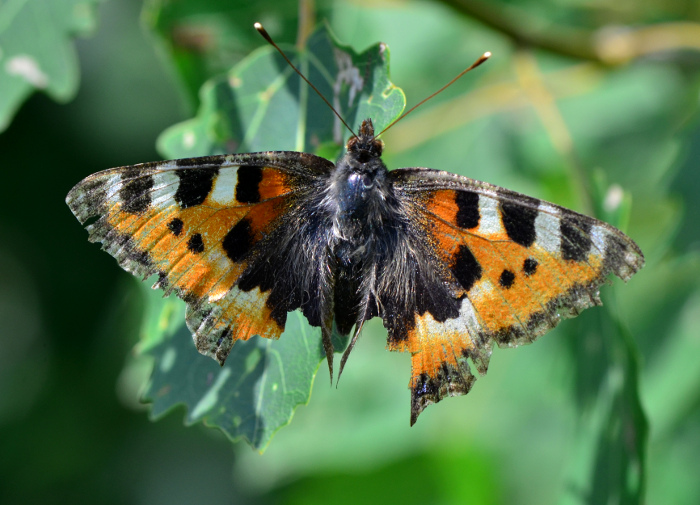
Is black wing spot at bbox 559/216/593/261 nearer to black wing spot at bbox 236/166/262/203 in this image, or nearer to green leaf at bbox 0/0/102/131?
black wing spot at bbox 236/166/262/203

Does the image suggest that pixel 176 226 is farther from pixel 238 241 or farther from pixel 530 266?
pixel 530 266

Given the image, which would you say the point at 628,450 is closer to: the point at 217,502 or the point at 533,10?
the point at 533,10

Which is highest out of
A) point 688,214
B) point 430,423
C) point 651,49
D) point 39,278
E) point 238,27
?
point 238,27

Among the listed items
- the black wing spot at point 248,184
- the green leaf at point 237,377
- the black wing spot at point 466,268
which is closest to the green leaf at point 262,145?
the green leaf at point 237,377

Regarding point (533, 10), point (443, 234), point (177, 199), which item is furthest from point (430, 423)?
point (533, 10)

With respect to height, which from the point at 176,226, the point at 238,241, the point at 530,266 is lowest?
the point at 530,266

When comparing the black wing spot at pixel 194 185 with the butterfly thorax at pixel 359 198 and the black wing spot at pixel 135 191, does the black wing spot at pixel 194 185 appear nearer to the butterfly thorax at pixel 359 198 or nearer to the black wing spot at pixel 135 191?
the black wing spot at pixel 135 191

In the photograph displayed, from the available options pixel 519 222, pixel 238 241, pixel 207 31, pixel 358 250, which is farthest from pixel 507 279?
pixel 207 31
